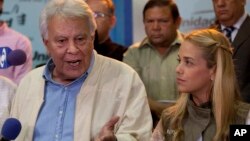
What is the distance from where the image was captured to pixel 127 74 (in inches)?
119

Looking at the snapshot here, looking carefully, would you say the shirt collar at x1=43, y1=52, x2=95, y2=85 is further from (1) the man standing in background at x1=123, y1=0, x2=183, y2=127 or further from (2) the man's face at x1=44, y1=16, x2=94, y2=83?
(1) the man standing in background at x1=123, y1=0, x2=183, y2=127

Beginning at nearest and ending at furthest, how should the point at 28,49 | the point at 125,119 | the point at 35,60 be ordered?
the point at 125,119 < the point at 28,49 < the point at 35,60

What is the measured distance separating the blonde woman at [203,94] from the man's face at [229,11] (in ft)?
3.49

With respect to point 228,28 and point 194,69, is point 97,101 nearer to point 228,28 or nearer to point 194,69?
point 194,69

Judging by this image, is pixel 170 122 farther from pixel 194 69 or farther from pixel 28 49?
pixel 28 49

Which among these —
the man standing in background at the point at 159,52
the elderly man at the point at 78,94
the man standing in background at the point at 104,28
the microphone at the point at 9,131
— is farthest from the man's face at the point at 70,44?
the man standing in background at the point at 104,28

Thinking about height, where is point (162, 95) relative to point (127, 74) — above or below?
below

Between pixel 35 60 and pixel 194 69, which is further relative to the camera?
pixel 35 60

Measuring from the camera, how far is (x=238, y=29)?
4.16 metres

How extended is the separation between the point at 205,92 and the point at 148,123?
332 millimetres

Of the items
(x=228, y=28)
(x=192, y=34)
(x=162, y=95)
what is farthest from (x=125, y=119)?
(x=228, y=28)

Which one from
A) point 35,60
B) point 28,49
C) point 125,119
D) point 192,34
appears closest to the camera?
point 125,119

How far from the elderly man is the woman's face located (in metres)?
0.21

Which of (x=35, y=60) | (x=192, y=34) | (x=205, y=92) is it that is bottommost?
(x=35, y=60)
